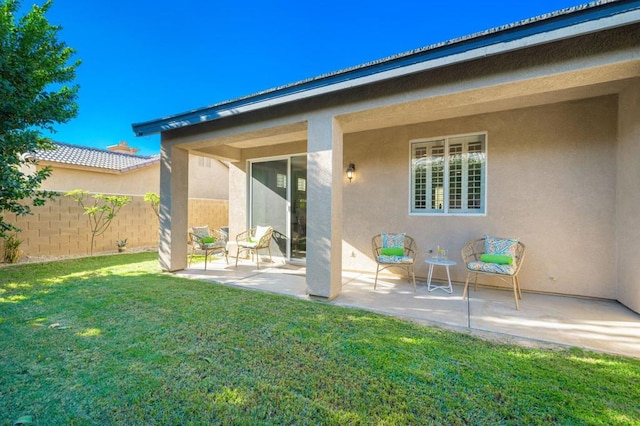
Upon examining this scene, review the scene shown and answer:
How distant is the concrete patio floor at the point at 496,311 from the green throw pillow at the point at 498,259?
645 mm

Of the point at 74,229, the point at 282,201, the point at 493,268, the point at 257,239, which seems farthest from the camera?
the point at 74,229

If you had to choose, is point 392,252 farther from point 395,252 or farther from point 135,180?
point 135,180

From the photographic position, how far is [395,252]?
5270 mm

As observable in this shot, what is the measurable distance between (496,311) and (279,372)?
3370 millimetres

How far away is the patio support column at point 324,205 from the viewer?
14.5ft

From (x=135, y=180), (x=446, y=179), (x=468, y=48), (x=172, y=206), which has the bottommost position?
(x=172, y=206)

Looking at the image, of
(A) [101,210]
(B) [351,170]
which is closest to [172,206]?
(A) [101,210]

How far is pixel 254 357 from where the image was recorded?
2.73m

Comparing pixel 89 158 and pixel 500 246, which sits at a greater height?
pixel 89 158

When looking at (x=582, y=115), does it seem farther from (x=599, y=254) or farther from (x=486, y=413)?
(x=486, y=413)

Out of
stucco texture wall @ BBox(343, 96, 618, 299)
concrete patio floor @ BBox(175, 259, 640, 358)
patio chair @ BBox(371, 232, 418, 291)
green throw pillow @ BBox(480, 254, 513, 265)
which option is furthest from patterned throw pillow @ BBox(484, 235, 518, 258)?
A: patio chair @ BBox(371, 232, 418, 291)

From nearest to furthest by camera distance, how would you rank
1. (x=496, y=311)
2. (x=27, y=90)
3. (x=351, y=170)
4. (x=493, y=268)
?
(x=496, y=311)
(x=493, y=268)
(x=27, y=90)
(x=351, y=170)

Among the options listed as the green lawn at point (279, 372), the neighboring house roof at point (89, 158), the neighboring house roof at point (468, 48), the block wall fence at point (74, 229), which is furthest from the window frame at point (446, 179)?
the neighboring house roof at point (89, 158)

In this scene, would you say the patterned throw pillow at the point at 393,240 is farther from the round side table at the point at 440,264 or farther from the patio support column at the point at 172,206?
the patio support column at the point at 172,206
